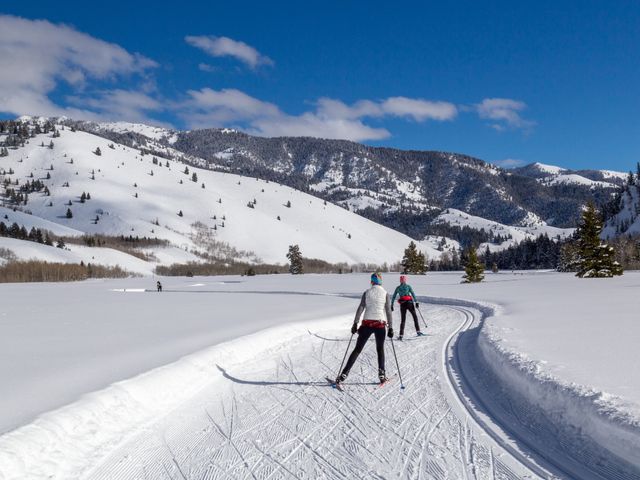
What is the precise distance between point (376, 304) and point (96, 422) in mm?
5281

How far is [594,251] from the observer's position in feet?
151

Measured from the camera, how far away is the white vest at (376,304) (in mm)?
9195

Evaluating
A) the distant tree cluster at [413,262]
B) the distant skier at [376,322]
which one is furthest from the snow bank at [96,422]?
the distant tree cluster at [413,262]

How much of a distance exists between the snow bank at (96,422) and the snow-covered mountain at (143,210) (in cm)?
12505

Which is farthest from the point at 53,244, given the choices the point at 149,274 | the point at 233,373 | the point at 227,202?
the point at 233,373

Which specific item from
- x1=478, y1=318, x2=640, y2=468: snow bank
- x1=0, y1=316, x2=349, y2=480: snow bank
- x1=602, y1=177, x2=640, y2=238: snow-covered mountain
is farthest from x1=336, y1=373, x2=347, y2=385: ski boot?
x1=602, y1=177, x2=640, y2=238: snow-covered mountain

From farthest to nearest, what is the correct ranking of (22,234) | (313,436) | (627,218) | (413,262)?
(627,218) → (22,234) → (413,262) → (313,436)

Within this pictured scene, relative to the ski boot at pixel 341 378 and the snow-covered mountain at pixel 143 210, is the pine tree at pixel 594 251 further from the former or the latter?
the snow-covered mountain at pixel 143 210

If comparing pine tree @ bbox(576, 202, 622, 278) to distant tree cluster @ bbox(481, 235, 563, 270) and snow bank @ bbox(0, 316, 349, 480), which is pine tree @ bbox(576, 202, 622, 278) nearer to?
snow bank @ bbox(0, 316, 349, 480)

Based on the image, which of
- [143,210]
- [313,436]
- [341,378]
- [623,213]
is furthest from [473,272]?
[623,213]

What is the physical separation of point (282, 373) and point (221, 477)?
532 centimetres

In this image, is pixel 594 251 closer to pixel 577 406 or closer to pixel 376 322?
pixel 376 322

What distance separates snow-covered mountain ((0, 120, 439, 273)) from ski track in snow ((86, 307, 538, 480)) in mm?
126305

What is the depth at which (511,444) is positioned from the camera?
584cm
